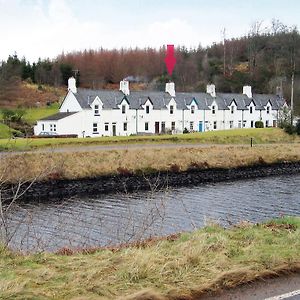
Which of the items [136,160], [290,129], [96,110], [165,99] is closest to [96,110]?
[96,110]

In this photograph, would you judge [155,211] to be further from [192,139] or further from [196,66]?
[196,66]

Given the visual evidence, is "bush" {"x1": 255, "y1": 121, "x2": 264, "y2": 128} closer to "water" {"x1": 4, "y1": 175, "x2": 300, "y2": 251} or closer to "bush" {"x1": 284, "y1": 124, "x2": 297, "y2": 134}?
"bush" {"x1": 284, "y1": 124, "x2": 297, "y2": 134}

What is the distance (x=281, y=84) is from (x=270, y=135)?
36.8 meters

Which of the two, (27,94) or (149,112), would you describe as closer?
(149,112)

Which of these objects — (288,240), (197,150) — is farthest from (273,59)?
(288,240)

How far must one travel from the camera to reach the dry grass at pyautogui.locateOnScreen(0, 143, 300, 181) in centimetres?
3041

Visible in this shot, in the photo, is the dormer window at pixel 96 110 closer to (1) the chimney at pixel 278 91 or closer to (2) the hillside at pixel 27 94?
(2) the hillside at pixel 27 94

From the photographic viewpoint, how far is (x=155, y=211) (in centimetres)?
1811

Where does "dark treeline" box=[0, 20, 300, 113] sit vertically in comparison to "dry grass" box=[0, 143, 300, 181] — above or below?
above

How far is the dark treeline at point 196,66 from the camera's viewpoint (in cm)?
9631

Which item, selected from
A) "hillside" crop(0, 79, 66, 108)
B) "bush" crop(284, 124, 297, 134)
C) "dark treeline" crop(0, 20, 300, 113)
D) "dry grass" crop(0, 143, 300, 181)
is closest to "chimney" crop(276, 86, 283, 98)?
"dark treeline" crop(0, 20, 300, 113)

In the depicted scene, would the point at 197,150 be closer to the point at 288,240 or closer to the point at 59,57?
the point at 288,240

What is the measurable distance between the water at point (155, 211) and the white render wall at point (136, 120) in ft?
101

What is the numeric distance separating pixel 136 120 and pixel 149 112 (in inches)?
96.8
